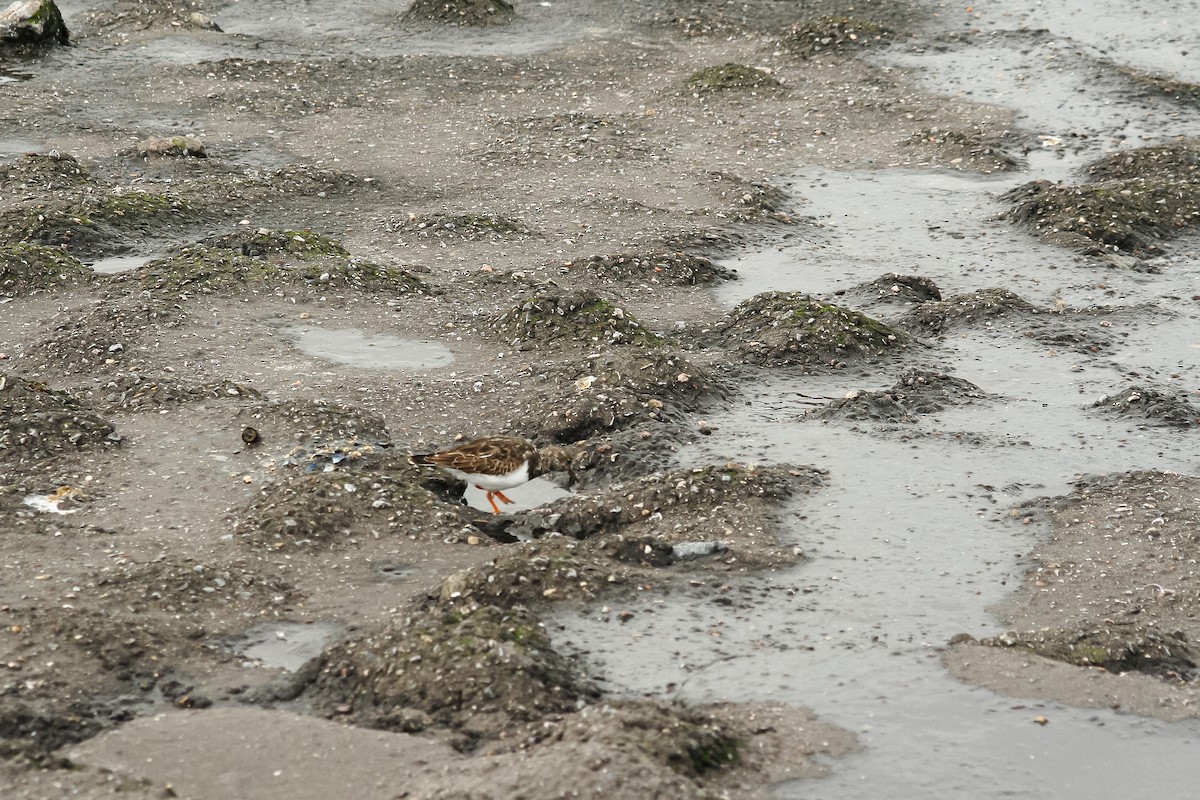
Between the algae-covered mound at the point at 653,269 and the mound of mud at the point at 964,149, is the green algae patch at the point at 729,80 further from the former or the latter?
the algae-covered mound at the point at 653,269

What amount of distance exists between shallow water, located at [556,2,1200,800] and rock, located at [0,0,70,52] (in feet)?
31.9

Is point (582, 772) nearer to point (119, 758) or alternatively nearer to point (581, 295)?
point (119, 758)

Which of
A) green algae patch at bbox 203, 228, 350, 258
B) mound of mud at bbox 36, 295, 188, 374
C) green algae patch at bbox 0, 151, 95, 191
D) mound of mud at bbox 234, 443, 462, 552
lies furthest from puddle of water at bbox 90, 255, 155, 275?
mound of mud at bbox 234, 443, 462, 552

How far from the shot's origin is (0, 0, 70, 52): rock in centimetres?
1689

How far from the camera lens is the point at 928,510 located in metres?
7.74

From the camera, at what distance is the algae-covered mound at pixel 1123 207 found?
11.8 metres

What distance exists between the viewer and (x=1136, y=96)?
49.2ft

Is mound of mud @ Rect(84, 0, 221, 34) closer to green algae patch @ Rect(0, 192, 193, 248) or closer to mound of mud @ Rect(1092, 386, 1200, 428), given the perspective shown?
green algae patch @ Rect(0, 192, 193, 248)

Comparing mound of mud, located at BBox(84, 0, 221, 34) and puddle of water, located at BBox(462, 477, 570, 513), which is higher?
mound of mud, located at BBox(84, 0, 221, 34)

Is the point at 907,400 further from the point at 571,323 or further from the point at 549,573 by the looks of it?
the point at 549,573

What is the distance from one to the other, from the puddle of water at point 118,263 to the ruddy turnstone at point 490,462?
16.1 feet

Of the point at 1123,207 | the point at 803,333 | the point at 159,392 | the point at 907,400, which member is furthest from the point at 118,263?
the point at 1123,207

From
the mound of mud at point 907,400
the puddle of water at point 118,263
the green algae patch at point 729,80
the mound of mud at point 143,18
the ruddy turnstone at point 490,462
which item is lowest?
the mound of mud at point 907,400

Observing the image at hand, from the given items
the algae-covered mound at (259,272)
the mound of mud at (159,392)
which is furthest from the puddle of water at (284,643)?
the algae-covered mound at (259,272)
